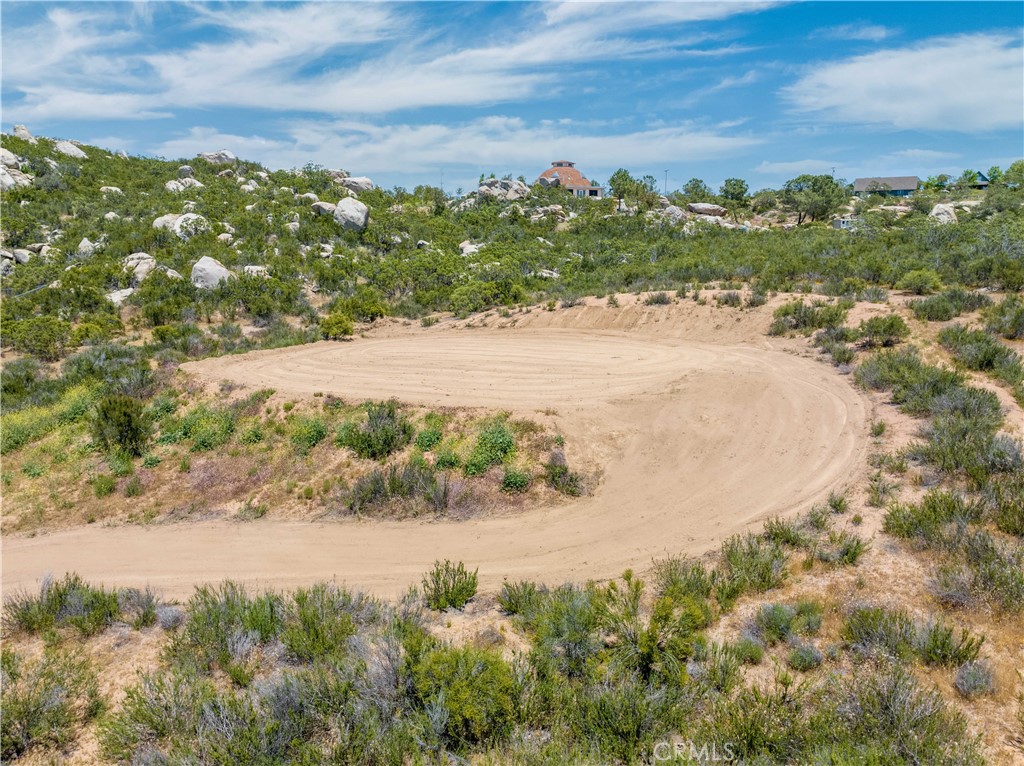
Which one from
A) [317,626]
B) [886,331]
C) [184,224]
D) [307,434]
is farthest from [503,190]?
[317,626]

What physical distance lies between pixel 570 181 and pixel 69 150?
189ft

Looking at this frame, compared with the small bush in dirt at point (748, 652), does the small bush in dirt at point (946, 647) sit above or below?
above

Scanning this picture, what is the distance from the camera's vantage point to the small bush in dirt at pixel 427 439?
1223 cm

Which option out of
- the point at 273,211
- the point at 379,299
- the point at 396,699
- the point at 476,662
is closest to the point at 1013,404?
the point at 476,662

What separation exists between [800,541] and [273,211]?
42.1 meters

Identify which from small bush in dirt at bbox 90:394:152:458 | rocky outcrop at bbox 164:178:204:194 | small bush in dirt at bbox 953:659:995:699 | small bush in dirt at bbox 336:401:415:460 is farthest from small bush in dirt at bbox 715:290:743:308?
rocky outcrop at bbox 164:178:204:194

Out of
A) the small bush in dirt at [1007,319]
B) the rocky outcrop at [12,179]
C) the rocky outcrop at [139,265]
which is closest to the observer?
the small bush in dirt at [1007,319]

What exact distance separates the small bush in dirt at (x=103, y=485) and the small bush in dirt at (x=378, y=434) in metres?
5.35

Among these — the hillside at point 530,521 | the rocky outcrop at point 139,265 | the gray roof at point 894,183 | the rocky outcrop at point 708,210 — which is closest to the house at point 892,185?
the gray roof at point 894,183

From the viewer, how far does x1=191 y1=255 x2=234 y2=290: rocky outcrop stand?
91.0 feet

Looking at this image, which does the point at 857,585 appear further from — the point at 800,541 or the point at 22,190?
the point at 22,190

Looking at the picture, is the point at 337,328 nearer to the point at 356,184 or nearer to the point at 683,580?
the point at 683,580

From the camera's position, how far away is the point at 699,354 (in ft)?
55.8

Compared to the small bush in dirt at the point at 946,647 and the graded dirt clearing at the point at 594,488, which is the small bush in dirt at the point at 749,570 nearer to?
the graded dirt clearing at the point at 594,488
